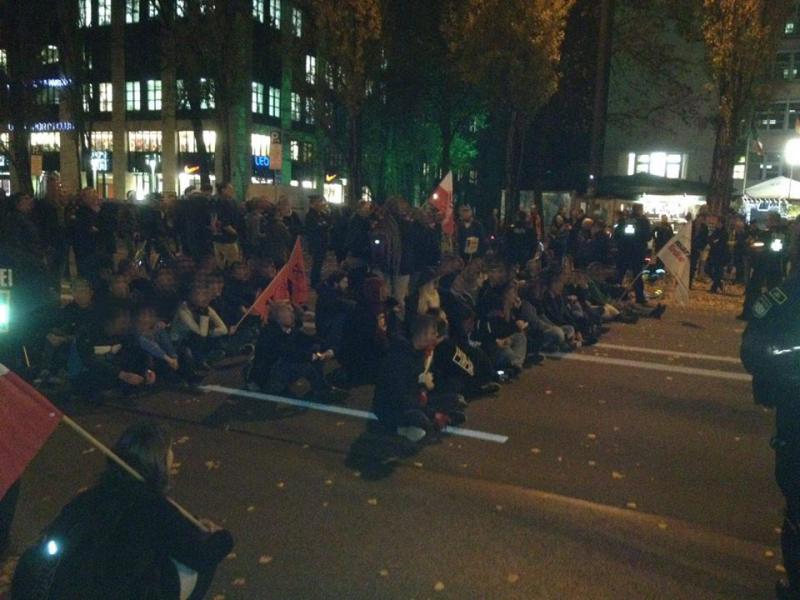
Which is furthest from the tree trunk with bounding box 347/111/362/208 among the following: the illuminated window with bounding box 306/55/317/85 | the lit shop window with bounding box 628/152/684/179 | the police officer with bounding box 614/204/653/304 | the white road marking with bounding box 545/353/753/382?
the lit shop window with bounding box 628/152/684/179

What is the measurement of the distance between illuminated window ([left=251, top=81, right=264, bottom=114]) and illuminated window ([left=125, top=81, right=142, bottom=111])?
768cm

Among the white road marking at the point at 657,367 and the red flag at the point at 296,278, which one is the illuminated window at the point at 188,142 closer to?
the red flag at the point at 296,278

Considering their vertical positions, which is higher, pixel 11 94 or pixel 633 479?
pixel 11 94

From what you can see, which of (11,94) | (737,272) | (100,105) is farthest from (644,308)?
(100,105)

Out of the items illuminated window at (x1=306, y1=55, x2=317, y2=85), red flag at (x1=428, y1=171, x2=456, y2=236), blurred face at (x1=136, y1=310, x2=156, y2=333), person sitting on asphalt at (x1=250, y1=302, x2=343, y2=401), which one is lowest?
person sitting on asphalt at (x1=250, y1=302, x2=343, y2=401)

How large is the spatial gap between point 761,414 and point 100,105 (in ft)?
167

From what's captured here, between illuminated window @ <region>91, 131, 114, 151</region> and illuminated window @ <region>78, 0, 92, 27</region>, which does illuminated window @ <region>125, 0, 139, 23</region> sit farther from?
illuminated window @ <region>91, 131, 114, 151</region>

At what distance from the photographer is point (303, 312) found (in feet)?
35.8

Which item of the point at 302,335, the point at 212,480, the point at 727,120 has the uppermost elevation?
the point at 727,120

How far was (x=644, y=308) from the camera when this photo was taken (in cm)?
1487

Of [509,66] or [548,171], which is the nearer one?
[509,66]

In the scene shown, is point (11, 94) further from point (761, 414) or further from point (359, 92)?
point (761, 414)

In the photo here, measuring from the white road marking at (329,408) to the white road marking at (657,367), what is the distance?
11.8 ft

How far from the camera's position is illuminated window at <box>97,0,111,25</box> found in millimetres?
49234
